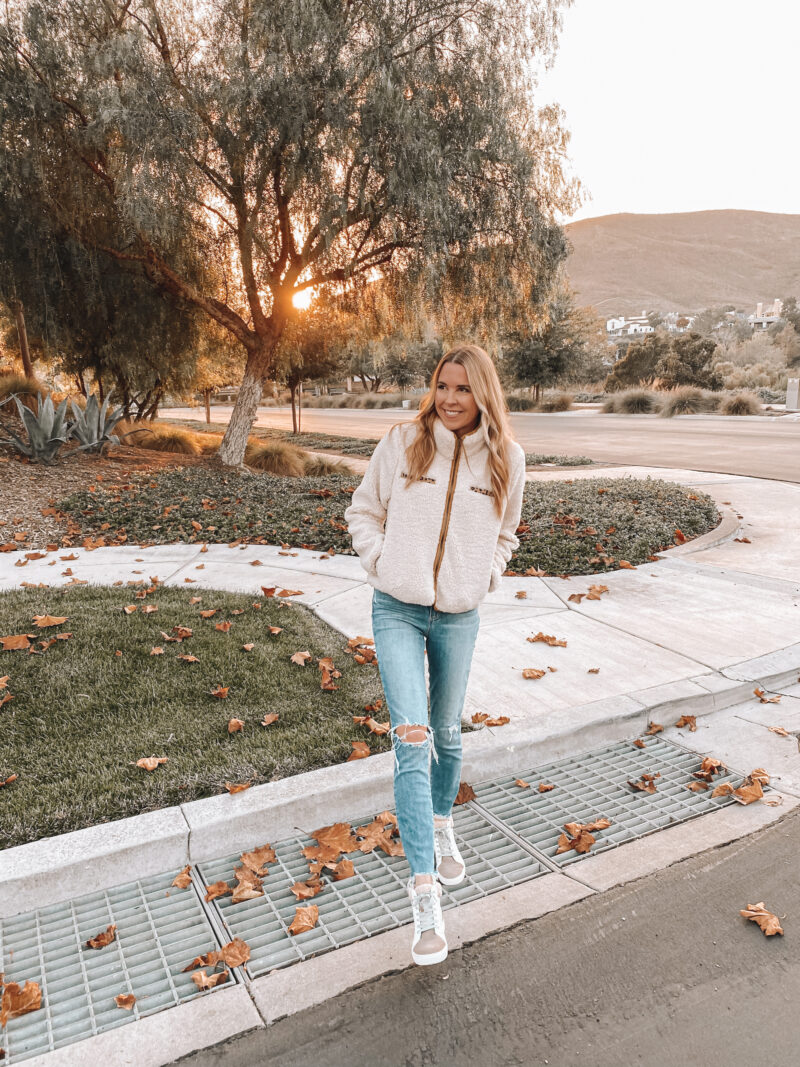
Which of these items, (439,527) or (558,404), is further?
(558,404)

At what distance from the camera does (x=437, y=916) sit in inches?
92.0

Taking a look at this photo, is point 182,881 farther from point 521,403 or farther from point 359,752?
point 521,403

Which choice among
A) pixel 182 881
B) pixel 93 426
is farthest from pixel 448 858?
pixel 93 426

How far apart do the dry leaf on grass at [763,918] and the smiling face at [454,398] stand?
2.01 metres

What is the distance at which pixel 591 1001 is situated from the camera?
2.20 meters

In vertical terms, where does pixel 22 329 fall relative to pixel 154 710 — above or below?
above

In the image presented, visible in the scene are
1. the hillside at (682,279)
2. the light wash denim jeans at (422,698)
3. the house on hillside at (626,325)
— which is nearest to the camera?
the light wash denim jeans at (422,698)

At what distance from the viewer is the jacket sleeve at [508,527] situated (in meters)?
2.71

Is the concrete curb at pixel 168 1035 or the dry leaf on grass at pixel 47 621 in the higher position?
the dry leaf on grass at pixel 47 621

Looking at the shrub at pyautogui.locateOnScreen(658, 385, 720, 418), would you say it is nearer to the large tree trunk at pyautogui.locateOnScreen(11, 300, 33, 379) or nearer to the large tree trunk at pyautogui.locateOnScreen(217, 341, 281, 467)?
the large tree trunk at pyautogui.locateOnScreen(217, 341, 281, 467)

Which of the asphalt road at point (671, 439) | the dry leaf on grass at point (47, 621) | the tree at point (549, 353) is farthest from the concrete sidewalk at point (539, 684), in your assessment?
the tree at point (549, 353)

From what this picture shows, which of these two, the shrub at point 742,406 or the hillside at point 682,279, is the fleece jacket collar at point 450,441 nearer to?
the shrub at point 742,406

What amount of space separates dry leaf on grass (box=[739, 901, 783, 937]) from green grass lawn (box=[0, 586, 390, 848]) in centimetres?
164

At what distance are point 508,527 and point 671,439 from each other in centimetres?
1897
